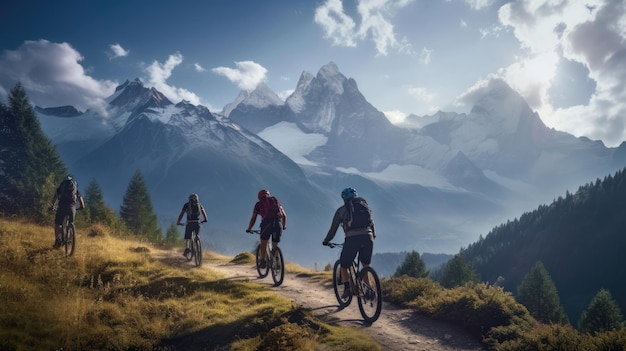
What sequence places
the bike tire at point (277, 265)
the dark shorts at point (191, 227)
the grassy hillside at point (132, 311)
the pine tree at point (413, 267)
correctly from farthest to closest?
the pine tree at point (413, 267)
the dark shorts at point (191, 227)
the bike tire at point (277, 265)
the grassy hillside at point (132, 311)

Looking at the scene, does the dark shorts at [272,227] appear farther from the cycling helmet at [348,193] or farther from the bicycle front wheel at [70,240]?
the bicycle front wheel at [70,240]

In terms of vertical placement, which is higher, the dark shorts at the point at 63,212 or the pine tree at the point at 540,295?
the dark shorts at the point at 63,212

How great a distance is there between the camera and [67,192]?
1417cm

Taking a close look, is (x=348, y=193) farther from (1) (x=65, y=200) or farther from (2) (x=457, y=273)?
(2) (x=457, y=273)

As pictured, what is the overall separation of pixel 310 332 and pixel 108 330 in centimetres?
428

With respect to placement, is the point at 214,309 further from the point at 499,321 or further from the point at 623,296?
the point at 623,296

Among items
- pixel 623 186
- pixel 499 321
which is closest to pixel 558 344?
pixel 499 321

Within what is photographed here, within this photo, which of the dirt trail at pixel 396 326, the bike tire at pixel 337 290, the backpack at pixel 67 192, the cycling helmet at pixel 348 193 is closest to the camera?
the dirt trail at pixel 396 326

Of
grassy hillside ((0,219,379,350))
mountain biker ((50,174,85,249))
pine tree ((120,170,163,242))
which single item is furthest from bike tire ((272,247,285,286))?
pine tree ((120,170,163,242))

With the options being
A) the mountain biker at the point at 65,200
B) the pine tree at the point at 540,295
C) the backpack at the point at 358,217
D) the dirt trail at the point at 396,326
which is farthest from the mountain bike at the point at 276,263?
the pine tree at the point at 540,295

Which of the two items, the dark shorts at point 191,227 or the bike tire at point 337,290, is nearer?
the bike tire at point 337,290

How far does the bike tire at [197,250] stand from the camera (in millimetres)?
Result: 16844

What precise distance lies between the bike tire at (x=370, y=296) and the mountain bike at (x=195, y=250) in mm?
9558

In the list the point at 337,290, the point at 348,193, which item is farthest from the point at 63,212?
the point at 348,193
